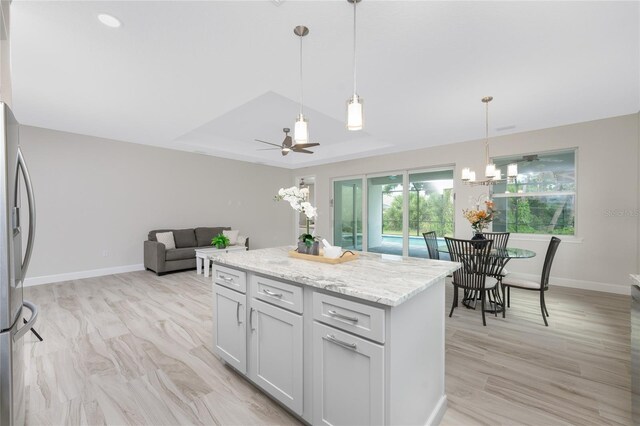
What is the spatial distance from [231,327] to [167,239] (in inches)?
165

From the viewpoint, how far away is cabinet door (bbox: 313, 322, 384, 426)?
3.95 ft

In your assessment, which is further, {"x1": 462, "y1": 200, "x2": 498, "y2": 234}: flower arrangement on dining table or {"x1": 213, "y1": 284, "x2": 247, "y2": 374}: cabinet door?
{"x1": 462, "y1": 200, "x2": 498, "y2": 234}: flower arrangement on dining table

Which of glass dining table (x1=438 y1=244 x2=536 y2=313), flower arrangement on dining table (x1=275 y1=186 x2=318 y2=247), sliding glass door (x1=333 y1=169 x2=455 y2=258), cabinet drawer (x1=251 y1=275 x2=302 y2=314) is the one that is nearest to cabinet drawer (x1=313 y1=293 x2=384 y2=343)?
cabinet drawer (x1=251 y1=275 x2=302 y2=314)

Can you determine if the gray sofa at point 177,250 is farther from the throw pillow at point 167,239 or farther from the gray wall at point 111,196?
the gray wall at point 111,196

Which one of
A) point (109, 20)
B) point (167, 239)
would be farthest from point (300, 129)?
point (167, 239)

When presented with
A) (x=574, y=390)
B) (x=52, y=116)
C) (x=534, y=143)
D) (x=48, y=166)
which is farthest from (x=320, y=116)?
(x=48, y=166)

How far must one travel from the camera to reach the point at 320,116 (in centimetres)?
462

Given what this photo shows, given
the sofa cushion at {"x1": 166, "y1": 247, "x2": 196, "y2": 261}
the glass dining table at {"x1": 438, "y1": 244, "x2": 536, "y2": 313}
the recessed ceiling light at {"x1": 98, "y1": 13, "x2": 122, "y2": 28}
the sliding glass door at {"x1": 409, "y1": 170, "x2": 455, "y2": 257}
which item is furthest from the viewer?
the sliding glass door at {"x1": 409, "y1": 170, "x2": 455, "y2": 257}

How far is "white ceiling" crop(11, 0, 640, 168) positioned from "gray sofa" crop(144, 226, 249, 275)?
2272mm

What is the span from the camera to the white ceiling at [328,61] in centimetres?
195

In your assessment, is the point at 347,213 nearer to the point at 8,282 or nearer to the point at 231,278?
the point at 231,278

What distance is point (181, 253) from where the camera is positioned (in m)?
5.26

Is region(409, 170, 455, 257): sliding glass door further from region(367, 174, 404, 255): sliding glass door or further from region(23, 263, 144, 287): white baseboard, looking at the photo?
region(23, 263, 144, 287): white baseboard

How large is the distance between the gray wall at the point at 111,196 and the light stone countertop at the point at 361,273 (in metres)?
4.51
